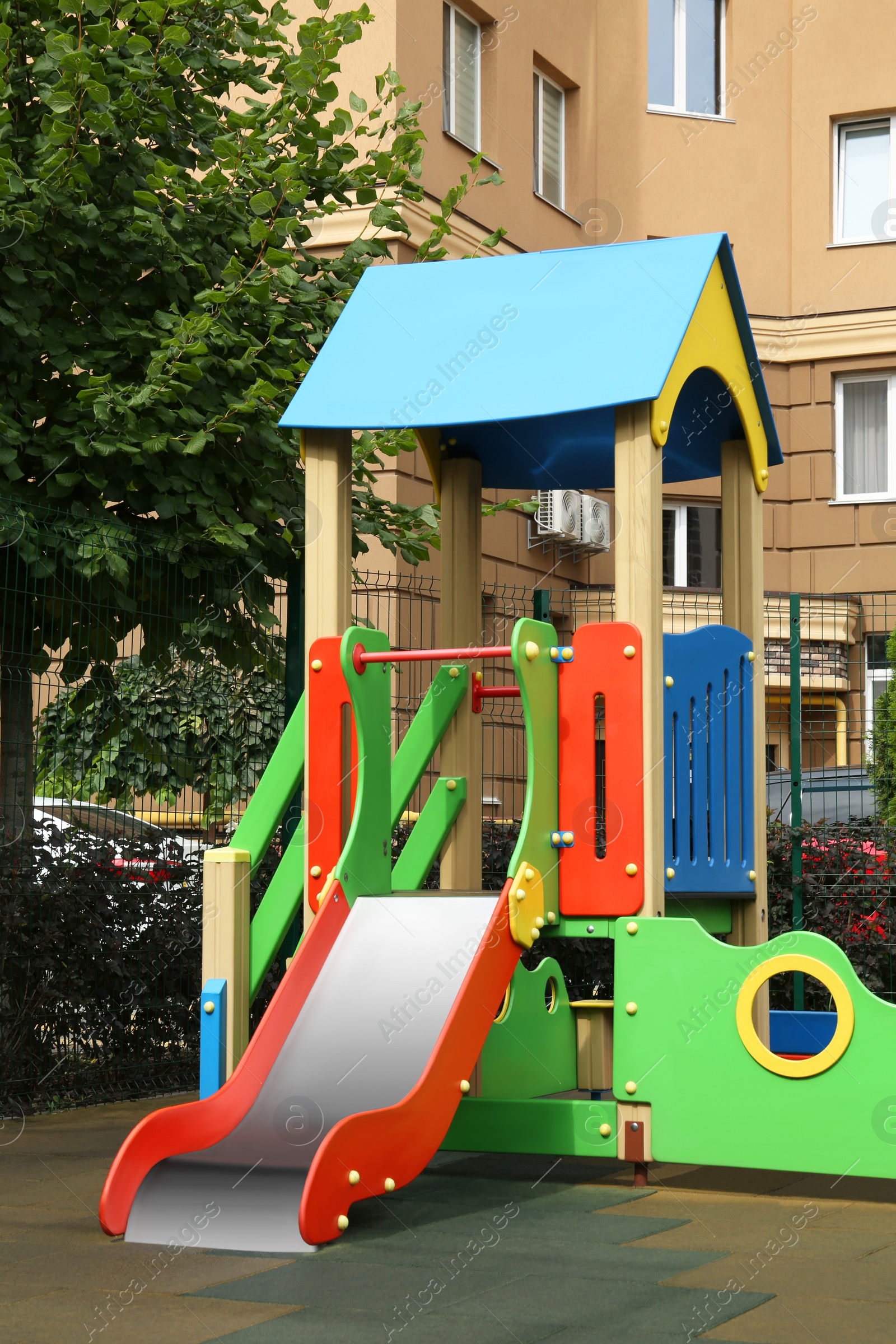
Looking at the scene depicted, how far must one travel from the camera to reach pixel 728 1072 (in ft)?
16.8

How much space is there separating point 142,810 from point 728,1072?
4.47 m

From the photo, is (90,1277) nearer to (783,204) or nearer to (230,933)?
(230,933)

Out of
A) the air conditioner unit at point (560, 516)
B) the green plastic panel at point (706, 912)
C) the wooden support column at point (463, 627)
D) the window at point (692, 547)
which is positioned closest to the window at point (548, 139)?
the air conditioner unit at point (560, 516)

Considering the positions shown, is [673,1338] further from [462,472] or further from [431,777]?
[431,777]

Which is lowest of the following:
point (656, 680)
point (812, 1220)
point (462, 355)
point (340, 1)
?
point (812, 1220)

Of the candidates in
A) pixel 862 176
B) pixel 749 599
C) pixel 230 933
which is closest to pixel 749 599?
pixel 749 599

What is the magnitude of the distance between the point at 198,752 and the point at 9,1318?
182 inches

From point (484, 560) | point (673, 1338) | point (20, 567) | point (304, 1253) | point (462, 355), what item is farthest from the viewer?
point (484, 560)

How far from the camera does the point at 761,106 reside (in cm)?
1850

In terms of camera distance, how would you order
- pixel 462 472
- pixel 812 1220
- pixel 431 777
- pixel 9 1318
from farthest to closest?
pixel 431 777 → pixel 462 472 → pixel 812 1220 → pixel 9 1318

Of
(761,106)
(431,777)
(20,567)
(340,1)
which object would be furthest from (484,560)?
(20,567)

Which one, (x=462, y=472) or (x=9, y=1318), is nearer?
(x=9, y=1318)

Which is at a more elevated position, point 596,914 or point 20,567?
point 20,567

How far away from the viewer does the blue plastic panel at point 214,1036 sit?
5.38 metres
